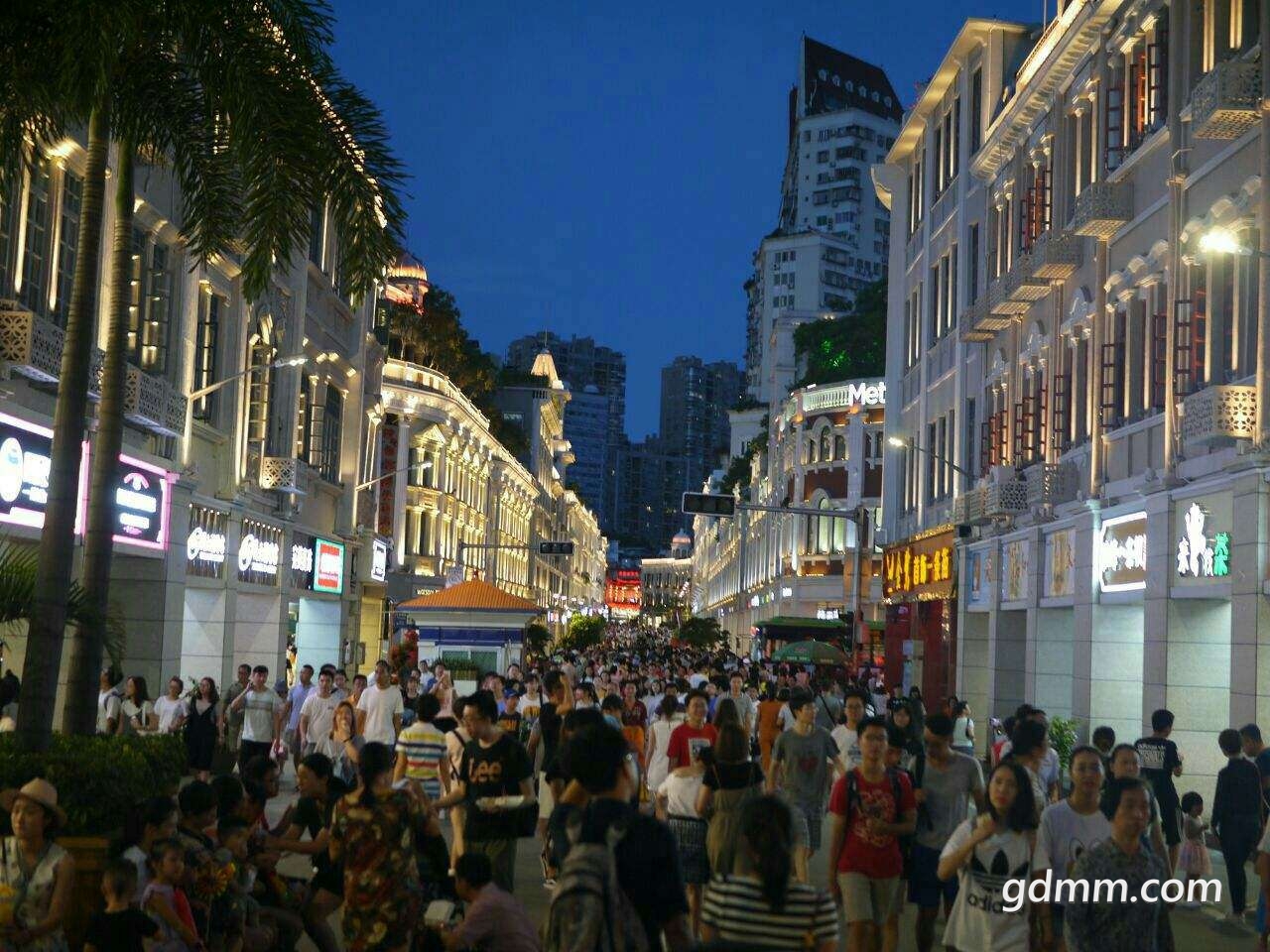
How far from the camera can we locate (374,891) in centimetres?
834

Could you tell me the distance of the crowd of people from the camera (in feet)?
20.9

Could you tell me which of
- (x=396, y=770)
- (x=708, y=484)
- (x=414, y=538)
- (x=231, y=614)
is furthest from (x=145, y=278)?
(x=708, y=484)

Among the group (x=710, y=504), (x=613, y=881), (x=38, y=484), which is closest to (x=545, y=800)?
(x=38, y=484)

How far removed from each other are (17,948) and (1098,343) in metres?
22.3

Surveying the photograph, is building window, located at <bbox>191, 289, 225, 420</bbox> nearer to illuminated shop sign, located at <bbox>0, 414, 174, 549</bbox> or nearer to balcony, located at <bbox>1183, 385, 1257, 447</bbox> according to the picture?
illuminated shop sign, located at <bbox>0, 414, 174, 549</bbox>

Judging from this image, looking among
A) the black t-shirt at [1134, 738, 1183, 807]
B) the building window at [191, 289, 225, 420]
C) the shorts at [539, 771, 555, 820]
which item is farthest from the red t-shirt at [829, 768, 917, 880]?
the building window at [191, 289, 225, 420]

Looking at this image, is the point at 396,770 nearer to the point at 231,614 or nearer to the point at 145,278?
the point at 145,278

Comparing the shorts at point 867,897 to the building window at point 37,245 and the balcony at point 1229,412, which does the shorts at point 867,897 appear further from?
the building window at point 37,245

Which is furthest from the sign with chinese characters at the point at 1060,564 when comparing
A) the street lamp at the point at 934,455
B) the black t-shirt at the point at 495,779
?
the black t-shirt at the point at 495,779

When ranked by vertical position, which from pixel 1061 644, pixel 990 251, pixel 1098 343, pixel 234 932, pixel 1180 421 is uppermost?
pixel 990 251

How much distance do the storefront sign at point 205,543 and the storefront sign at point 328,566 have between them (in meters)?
8.78

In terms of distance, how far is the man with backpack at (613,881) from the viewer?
6.15 metres

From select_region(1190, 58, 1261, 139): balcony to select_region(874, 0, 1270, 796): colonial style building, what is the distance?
26 millimetres

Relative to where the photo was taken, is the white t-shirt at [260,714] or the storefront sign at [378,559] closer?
the white t-shirt at [260,714]
